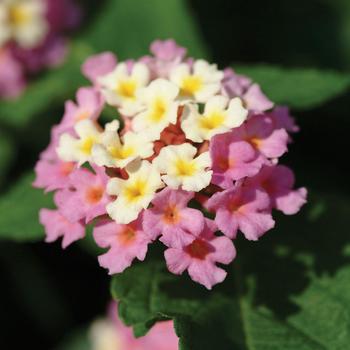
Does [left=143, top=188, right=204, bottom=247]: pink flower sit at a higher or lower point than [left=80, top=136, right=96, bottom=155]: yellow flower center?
lower

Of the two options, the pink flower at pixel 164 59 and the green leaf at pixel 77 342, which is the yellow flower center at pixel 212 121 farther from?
the green leaf at pixel 77 342

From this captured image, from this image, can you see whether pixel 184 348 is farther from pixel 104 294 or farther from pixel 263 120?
pixel 104 294

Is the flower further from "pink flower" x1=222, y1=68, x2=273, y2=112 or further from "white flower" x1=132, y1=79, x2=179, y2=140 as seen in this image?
"pink flower" x1=222, y1=68, x2=273, y2=112

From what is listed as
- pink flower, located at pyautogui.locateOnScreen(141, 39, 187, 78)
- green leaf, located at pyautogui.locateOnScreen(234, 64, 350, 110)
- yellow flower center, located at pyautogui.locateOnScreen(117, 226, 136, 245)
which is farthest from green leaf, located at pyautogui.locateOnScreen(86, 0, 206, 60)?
yellow flower center, located at pyautogui.locateOnScreen(117, 226, 136, 245)

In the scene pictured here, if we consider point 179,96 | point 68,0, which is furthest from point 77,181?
point 68,0

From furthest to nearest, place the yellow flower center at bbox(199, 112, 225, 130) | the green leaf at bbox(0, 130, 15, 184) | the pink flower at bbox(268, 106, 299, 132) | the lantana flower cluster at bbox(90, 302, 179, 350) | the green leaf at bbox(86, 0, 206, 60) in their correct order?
the green leaf at bbox(0, 130, 15, 184) < the green leaf at bbox(86, 0, 206, 60) < the lantana flower cluster at bbox(90, 302, 179, 350) < the pink flower at bbox(268, 106, 299, 132) < the yellow flower center at bbox(199, 112, 225, 130)

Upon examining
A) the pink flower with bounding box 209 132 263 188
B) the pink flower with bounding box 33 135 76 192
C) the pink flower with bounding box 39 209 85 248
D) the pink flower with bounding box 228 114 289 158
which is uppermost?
the pink flower with bounding box 209 132 263 188

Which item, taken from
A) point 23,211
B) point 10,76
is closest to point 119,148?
point 23,211
